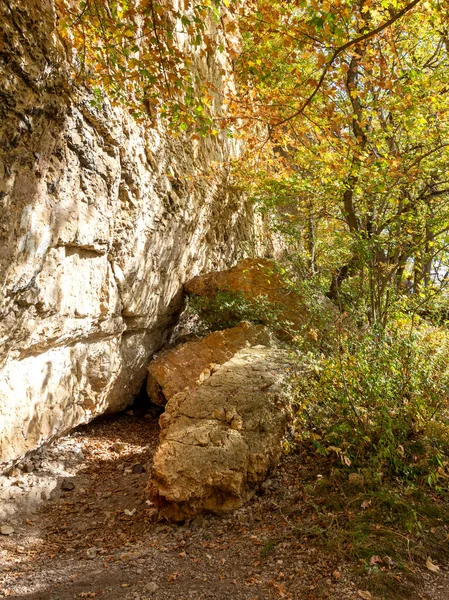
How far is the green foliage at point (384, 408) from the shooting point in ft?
14.3

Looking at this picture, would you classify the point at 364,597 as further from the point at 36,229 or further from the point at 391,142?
the point at 391,142

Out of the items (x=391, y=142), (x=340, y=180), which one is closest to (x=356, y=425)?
(x=340, y=180)

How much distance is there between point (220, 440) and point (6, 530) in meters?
2.27

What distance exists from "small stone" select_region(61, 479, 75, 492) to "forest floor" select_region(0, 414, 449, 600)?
1 centimetres

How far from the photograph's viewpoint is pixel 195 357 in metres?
6.94

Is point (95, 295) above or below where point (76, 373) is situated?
above

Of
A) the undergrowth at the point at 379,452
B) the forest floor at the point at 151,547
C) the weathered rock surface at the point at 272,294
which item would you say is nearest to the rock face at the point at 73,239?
the weathered rock surface at the point at 272,294

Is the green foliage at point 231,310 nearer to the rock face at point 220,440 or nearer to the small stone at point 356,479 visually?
the rock face at point 220,440

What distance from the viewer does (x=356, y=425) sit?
185 inches

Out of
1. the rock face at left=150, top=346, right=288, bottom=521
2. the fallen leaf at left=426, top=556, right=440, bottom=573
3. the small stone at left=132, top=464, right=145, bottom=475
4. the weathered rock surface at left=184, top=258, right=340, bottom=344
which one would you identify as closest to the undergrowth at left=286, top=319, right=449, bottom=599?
the fallen leaf at left=426, top=556, right=440, bottom=573

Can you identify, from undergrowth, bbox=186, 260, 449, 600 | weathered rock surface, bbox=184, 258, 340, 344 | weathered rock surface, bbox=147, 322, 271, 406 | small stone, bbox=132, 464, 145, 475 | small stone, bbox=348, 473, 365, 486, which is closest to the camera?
undergrowth, bbox=186, 260, 449, 600

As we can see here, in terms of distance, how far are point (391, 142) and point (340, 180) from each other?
178 cm

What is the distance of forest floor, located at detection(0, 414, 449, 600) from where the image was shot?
3.27m

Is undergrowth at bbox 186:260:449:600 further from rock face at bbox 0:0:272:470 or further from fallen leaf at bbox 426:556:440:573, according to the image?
rock face at bbox 0:0:272:470
